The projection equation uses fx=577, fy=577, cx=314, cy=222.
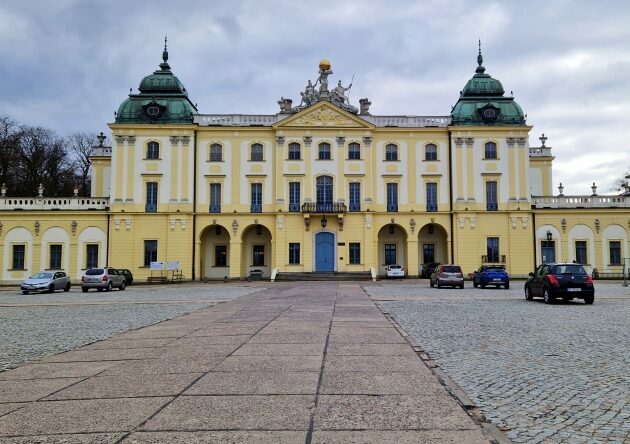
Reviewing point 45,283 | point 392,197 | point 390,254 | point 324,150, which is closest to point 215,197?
point 324,150

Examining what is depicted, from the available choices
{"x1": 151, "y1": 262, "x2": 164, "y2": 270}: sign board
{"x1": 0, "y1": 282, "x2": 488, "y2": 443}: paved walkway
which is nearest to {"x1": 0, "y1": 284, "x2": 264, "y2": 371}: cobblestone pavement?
{"x1": 0, "y1": 282, "x2": 488, "y2": 443}: paved walkway

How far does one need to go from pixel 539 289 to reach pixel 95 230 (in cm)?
3668

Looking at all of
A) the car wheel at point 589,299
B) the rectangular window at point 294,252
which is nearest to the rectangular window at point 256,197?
the rectangular window at point 294,252

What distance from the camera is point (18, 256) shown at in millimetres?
47188

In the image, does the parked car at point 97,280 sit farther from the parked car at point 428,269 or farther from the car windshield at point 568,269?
the car windshield at point 568,269

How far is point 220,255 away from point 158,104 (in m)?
13.8

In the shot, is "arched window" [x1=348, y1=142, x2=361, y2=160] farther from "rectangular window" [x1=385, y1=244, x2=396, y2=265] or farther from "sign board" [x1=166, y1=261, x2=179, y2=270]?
"sign board" [x1=166, y1=261, x2=179, y2=270]

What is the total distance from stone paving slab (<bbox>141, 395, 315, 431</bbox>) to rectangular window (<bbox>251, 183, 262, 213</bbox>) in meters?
42.3

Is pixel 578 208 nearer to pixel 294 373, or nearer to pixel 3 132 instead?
pixel 294 373

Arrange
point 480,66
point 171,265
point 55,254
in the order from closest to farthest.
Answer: point 171,265
point 55,254
point 480,66

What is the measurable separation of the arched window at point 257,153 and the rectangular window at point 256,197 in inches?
87.2

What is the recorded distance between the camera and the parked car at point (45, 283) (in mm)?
33344

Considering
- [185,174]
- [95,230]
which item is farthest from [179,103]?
[95,230]

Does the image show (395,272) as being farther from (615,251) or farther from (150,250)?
(150,250)
